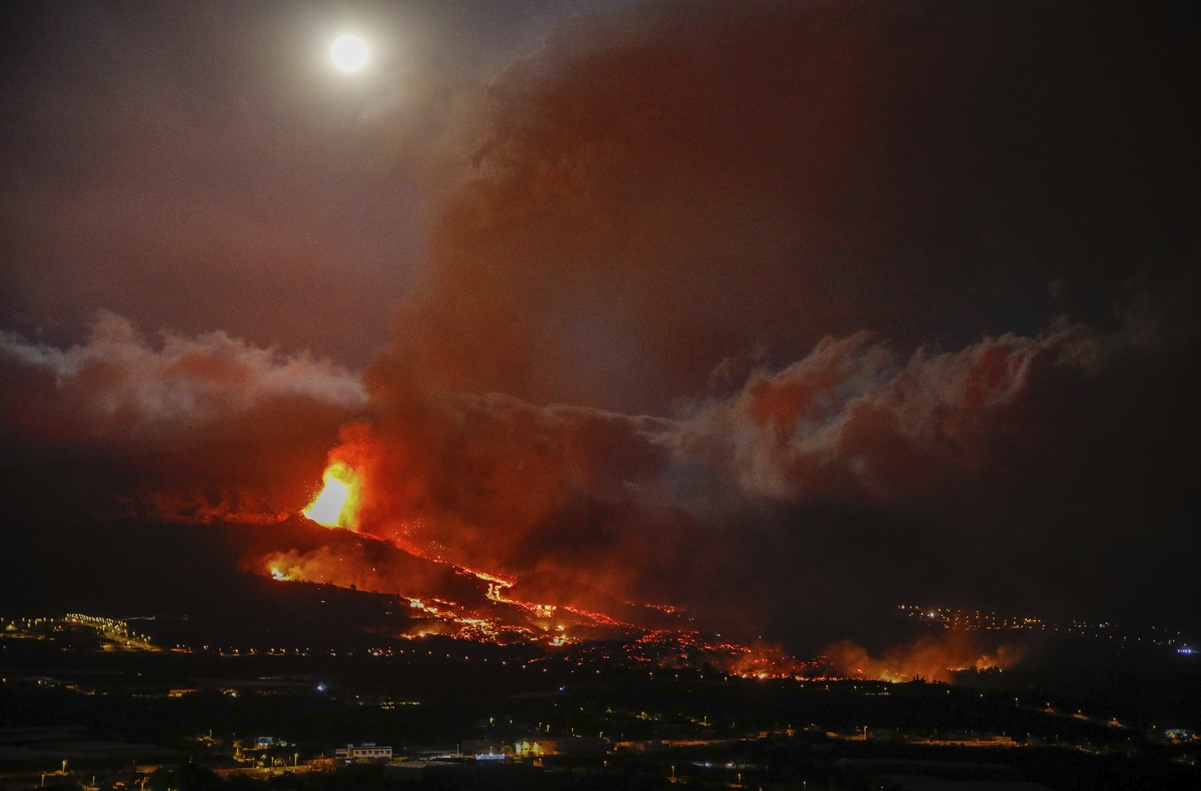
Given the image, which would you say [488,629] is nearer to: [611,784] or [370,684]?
[370,684]

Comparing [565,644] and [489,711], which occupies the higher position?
[565,644]

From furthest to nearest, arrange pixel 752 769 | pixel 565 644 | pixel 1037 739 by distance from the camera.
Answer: pixel 565 644, pixel 1037 739, pixel 752 769

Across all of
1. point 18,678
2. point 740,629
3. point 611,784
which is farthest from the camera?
point 740,629

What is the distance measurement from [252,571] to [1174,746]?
122 ft

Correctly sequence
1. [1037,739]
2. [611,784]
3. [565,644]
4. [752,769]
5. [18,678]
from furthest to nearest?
[565,644] → [1037,739] → [18,678] → [752,769] → [611,784]

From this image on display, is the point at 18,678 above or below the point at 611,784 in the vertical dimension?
above

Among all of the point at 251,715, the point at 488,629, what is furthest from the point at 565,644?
the point at 251,715

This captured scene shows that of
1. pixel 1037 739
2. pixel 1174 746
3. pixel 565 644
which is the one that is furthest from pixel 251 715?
pixel 1174 746

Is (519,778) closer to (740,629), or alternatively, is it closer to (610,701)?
(610,701)

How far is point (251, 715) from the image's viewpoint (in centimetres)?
3459

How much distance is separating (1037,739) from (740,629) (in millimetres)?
17483

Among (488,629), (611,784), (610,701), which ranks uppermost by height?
(488,629)

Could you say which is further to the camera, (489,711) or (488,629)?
(488,629)

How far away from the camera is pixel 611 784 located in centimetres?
2950
